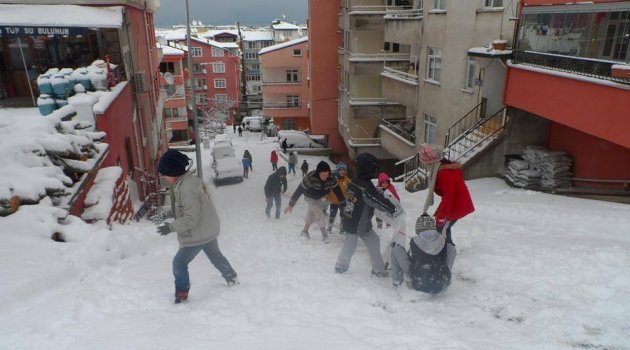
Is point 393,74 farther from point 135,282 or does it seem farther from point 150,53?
point 135,282

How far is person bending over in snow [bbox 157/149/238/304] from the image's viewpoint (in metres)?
4.68

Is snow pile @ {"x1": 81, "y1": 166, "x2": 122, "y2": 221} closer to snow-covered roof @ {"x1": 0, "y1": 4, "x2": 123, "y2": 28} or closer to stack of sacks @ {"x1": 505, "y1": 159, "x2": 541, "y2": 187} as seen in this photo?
snow-covered roof @ {"x1": 0, "y1": 4, "x2": 123, "y2": 28}

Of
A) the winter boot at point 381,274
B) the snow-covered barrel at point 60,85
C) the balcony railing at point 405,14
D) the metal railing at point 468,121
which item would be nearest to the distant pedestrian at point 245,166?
the balcony railing at point 405,14

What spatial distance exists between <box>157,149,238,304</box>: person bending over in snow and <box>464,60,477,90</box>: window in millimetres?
12520

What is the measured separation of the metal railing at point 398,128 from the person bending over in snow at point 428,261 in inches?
591

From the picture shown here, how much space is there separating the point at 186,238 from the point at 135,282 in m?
1.23

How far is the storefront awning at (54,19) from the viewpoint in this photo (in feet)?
42.3

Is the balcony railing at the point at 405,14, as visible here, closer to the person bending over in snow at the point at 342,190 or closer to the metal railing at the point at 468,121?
the metal railing at the point at 468,121

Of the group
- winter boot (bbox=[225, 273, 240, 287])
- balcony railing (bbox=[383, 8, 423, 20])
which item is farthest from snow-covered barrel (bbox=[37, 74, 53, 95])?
balcony railing (bbox=[383, 8, 423, 20])

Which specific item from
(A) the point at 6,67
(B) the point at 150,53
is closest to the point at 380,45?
(B) the point at 150,53

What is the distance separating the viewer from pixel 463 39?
1488cm

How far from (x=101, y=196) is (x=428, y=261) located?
6214mm

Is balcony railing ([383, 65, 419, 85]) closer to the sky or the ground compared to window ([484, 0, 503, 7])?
closer to the ground

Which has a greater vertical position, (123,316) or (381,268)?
(123,316)
